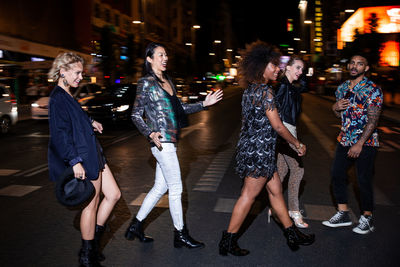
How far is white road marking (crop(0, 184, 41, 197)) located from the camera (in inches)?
242

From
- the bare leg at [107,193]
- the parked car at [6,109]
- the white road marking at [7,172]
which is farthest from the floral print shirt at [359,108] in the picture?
the parked car at [6,109]

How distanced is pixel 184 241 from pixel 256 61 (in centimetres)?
184

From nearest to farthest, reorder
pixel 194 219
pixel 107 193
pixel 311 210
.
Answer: pixel 107 193 < pixel 194 219 < pixel 311 210

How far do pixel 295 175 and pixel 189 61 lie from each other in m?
60.6

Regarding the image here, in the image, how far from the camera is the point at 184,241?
Answer: 398cm

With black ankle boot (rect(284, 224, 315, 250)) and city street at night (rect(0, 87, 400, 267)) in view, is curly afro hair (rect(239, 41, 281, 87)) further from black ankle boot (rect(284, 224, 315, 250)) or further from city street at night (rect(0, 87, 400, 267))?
city street at night (rect(0, 87, 400, 267))

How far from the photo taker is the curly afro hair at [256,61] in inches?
144

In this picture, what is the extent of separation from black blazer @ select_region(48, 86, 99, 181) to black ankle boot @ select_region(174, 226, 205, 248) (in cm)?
110

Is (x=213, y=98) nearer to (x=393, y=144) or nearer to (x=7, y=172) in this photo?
(x=7, y=172)

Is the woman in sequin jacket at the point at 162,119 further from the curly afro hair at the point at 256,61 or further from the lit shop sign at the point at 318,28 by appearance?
the lit shop sign at the point at 318,28

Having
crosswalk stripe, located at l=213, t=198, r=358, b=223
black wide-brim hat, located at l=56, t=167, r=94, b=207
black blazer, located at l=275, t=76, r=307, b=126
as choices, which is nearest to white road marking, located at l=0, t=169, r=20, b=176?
crosswalk stripe, located at l=213, t=198, r=358, b=223

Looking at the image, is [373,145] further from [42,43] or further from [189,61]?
[189,61]

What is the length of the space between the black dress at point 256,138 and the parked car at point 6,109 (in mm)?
11774

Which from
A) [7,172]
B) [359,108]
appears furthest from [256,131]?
[7,172]
